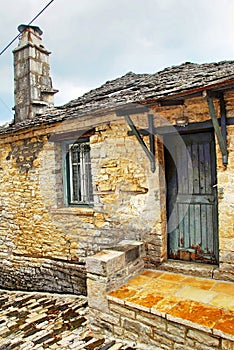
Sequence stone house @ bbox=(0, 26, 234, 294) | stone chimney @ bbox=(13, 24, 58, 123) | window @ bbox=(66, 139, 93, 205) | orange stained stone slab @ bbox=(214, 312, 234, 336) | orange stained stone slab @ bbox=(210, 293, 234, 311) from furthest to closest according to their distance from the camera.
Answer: stone chimney @ bbox=(13, 24, 58, 123)
window @ bbox=(66, 139, 93, 205)
stone house @ bbox=(0, 26, 234, 294)
orange stained stone slab @ bbox=(210, 293, 234, 311)
orange stained stone slab @ bbox=(214, 312, 234, 336)

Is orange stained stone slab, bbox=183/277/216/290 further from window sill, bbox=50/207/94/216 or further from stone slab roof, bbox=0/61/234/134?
stone slab roof, bbox=0/61/234/134

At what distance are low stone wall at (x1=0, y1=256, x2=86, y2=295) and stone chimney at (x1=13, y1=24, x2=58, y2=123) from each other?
11.0 ft

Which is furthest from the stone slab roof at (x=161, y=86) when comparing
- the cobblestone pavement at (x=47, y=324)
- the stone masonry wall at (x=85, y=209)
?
the cobblestone pavement at (x=47, y=324)

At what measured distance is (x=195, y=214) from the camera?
4.36 meters

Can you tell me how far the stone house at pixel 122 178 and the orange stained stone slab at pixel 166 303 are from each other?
86 cm

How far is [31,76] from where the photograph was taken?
21.9ft

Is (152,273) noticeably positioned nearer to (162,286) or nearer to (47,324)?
(162,286)

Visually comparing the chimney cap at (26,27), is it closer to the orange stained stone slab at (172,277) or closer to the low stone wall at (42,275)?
the low stone wall at (42,275)

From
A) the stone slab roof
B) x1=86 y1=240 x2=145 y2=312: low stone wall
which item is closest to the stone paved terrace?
x1=86 y1=240 x2=145 y2=312: low stone wall

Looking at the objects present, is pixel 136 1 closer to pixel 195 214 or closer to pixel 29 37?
pixel 29 37

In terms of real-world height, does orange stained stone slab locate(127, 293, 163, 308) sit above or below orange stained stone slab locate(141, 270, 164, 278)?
above

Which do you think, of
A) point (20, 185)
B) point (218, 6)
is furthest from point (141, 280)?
point (218, 6)

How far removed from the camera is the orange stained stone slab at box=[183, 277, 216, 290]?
12.1 feet

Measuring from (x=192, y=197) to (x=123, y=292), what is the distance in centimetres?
176
